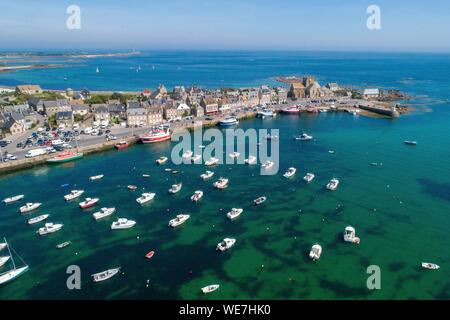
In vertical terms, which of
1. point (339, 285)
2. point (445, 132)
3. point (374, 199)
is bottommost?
point (339, 285)

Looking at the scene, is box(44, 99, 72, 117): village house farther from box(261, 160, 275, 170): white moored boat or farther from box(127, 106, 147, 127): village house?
box(261, 160, 275, 170): white moored boat

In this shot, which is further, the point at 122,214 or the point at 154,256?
the point at 122,214

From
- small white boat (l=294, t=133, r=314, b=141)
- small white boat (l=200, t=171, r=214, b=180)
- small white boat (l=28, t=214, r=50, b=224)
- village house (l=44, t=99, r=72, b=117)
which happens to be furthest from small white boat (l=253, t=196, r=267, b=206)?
village house (l=44, t=99, r=72, b=117)

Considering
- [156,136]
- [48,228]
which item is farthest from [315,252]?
[156,136]

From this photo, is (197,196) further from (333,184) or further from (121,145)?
(121,145)

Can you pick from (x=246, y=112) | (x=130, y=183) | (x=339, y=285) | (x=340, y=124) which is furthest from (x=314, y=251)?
(x=246, y=112)

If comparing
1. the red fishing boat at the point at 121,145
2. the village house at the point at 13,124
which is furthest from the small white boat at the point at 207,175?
the village house at the point at 13,124

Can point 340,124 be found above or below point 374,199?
above

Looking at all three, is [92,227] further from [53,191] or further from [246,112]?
[246,112]
